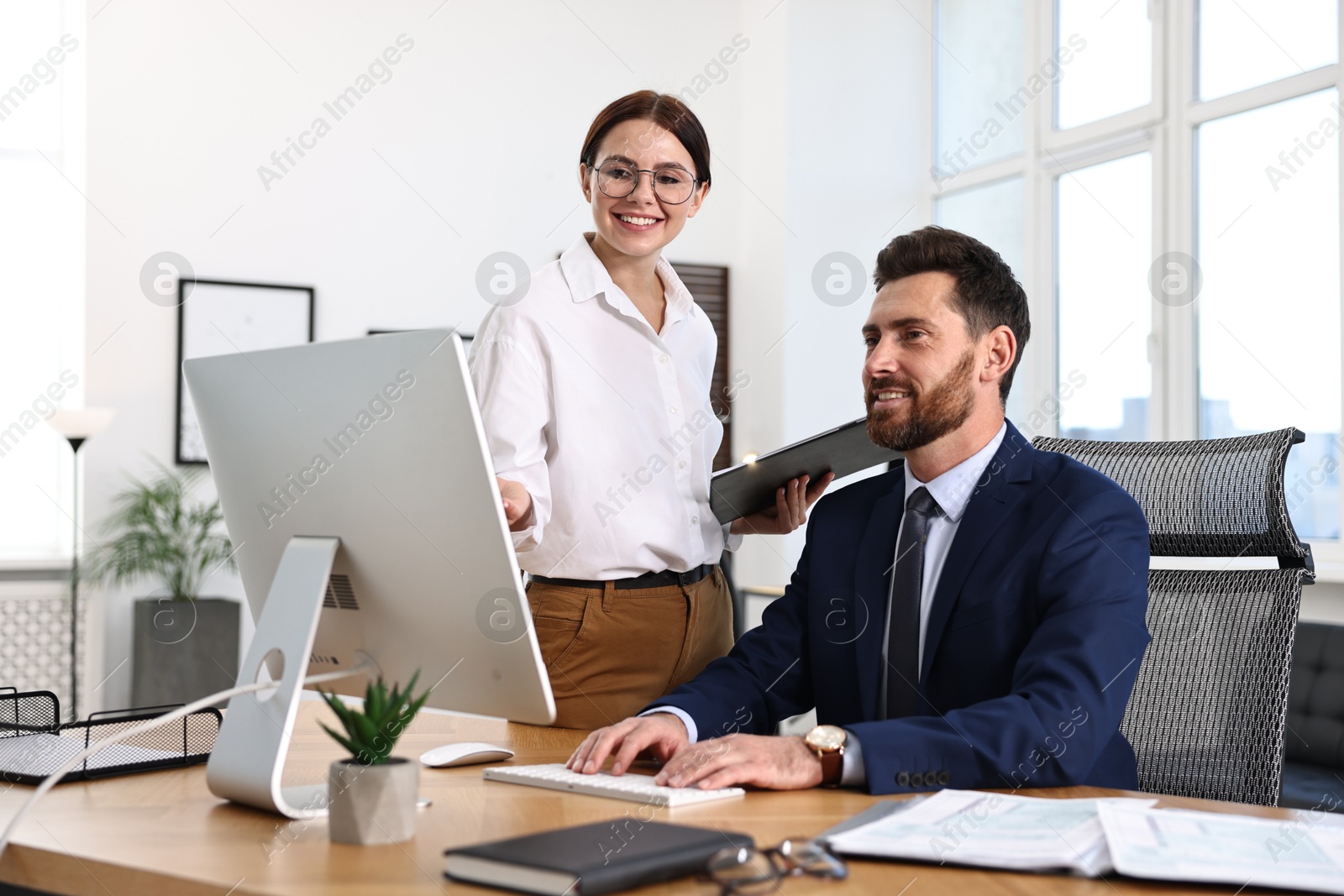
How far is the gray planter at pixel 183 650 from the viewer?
15.3ft

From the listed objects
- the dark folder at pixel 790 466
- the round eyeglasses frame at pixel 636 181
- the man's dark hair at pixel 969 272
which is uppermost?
the round eyeglasses frame at pixel 636 181

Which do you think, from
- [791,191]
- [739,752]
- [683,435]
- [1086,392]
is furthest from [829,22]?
[739,752]

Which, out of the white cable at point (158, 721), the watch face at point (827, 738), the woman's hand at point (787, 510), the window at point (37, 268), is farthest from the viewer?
the window at point (37, 268)


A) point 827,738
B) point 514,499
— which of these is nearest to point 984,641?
point 827,738

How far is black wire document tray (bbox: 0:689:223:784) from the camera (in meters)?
1.42

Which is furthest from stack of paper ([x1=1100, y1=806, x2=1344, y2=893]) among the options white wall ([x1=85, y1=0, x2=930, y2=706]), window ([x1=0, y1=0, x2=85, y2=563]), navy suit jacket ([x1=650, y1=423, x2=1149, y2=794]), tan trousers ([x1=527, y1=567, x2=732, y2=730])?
window ([x1=0, y1=0, x2=85, y2=563])

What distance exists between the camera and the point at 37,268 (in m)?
5.17

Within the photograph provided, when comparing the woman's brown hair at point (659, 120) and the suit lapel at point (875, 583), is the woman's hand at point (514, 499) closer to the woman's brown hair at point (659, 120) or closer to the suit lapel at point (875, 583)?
the suit lapel at point (875, 583)

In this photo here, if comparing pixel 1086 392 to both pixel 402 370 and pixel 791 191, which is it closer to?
pixel 791 191

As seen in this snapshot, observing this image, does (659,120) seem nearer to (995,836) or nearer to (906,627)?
(906,627)

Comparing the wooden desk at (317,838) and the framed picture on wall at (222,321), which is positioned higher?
the framed picture on wall at (222,321)

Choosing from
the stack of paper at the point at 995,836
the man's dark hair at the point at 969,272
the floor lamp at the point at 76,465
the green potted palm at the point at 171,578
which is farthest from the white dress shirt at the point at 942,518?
the floor lamp at the point at 76,465

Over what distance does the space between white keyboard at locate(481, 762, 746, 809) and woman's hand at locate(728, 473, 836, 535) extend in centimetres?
83

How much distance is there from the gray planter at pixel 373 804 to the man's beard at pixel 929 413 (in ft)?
2.88
